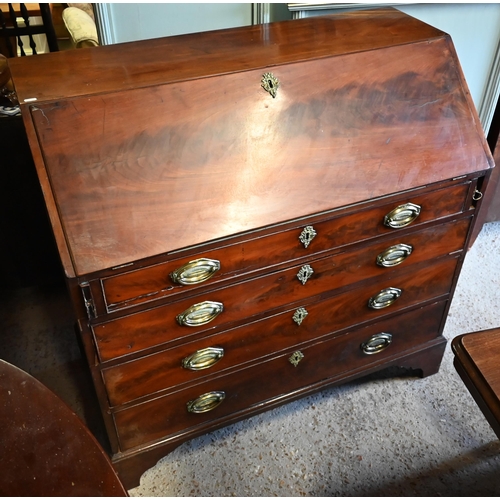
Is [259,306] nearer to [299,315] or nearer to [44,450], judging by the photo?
[299,315]

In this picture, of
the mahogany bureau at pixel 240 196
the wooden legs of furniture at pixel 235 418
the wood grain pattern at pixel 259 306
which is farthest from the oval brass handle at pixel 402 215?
the wooden legs of furniture at pixel 235 418

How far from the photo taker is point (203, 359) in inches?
53.3

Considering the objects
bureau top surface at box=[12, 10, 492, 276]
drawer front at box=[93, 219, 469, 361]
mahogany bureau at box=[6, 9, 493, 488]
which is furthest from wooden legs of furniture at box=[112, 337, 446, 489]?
bureau top surface at box=[12, 10, 492, 276]

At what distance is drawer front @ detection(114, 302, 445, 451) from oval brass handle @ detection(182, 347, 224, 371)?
0.26ft

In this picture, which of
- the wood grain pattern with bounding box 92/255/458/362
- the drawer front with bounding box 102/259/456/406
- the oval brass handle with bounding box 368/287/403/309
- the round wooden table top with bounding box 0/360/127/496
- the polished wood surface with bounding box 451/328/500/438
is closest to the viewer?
the round wooden table top with bounding box 0/360/127/496

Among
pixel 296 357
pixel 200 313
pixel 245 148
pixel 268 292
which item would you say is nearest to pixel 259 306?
pixel 268 292

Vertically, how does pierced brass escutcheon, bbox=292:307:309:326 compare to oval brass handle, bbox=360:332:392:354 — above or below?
above

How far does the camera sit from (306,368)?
5.14 ft

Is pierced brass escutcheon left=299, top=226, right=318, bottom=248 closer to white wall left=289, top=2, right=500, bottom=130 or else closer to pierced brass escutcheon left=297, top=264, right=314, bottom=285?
pierced brass escutcheon left=297, top=264, right=314, bottom=285

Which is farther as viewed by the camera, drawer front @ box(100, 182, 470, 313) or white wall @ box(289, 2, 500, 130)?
white wall @ box(289, 2, 500, 130)

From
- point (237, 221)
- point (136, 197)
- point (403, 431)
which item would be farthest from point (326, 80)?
point (403, 431)

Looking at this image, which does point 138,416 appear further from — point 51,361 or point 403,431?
point 403,431

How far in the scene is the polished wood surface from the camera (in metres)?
0.93

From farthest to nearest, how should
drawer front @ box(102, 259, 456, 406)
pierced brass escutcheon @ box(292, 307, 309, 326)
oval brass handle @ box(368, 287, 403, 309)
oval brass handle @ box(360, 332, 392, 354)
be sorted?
oval brass handle @ box(360, 332, 392, 354) < oval brass handle @ box(368, 287, 403, 309) < pierced brass escutcheon @ box(292, 307, 309, 326) < drawer front @ box(102, 259, 456, 406)
